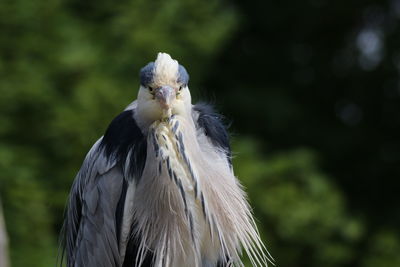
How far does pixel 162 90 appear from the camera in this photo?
294cm

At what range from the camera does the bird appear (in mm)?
3035

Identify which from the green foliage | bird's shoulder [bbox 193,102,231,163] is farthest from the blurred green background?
bird's shoulder [bbox 193,102,231,163]

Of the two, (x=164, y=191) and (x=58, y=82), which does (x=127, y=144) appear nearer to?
→ (x=164, y=191)

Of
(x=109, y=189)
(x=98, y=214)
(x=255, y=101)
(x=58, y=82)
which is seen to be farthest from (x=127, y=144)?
(x=255, y=101)

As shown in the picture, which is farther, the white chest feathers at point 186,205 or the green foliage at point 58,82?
the green foliage at point 58,82

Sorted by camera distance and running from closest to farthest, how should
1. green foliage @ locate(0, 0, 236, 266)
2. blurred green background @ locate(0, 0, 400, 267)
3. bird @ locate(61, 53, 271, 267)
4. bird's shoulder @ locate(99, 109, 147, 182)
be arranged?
1. bird @ locate(61, 53, 271, 267)
2. bird's shoulder @ locate(99, 109, 147, 182)
3. green foliage @ locate(0, 0, 236, 266)
4. blurred green background @ locate(0, 0, 400, 267)

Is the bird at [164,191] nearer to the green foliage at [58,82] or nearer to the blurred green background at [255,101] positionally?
the blurred green background at [255,101]

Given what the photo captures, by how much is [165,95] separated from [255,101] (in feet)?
18.1

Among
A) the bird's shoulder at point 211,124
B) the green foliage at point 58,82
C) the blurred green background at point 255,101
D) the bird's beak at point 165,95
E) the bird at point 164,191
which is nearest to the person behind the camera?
the bird's beak at point 165,95

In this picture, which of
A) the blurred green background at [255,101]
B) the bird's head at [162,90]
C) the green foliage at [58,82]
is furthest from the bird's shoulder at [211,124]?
the green foliage at [58,82]

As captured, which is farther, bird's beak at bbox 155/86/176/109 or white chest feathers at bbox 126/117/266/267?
white chest feathers at bbox 126/117/266/267

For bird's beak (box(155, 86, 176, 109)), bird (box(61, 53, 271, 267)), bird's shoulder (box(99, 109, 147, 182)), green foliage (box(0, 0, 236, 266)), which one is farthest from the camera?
green foliage (box(0, 0, 236, 266))

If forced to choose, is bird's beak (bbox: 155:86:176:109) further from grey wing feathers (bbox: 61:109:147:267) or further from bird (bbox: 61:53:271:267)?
grey wing feathers (bbox: 61:109:147:267)

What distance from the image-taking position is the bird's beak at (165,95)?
9.62 feet
